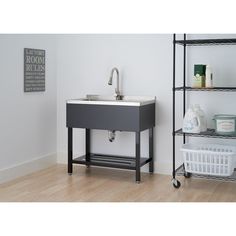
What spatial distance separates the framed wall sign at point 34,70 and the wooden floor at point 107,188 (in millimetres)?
941

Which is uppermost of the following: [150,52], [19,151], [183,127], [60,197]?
[150,52]

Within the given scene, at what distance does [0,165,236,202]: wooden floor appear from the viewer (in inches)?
144

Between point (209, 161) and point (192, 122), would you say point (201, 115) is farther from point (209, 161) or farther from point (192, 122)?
point (209, 161)

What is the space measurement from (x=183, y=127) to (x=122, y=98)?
0.87 metres

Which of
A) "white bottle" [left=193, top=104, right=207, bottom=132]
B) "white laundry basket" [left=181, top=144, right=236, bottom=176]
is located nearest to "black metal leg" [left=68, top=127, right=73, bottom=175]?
"white laundry basket" [left=181, top=144, right=236, bottom=176]

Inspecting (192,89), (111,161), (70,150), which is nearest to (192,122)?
(192,89)

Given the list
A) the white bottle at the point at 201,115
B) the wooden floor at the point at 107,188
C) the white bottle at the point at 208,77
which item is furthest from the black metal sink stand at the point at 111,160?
the white bottle at the point at 208,77

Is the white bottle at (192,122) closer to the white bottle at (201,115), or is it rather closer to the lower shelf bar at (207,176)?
the white bottle at (201,115)

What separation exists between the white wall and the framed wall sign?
0.16ft

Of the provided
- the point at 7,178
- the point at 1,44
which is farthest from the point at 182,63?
the point at 7,178

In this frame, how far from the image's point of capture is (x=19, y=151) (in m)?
4.39

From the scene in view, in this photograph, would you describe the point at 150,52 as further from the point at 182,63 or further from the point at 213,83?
the point at 213,83

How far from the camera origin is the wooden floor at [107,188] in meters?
3.65

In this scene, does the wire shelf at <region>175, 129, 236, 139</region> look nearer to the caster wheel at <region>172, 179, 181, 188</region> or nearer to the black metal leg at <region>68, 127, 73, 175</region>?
the caster wheel at <region>172, 179, 181, 188</region>
